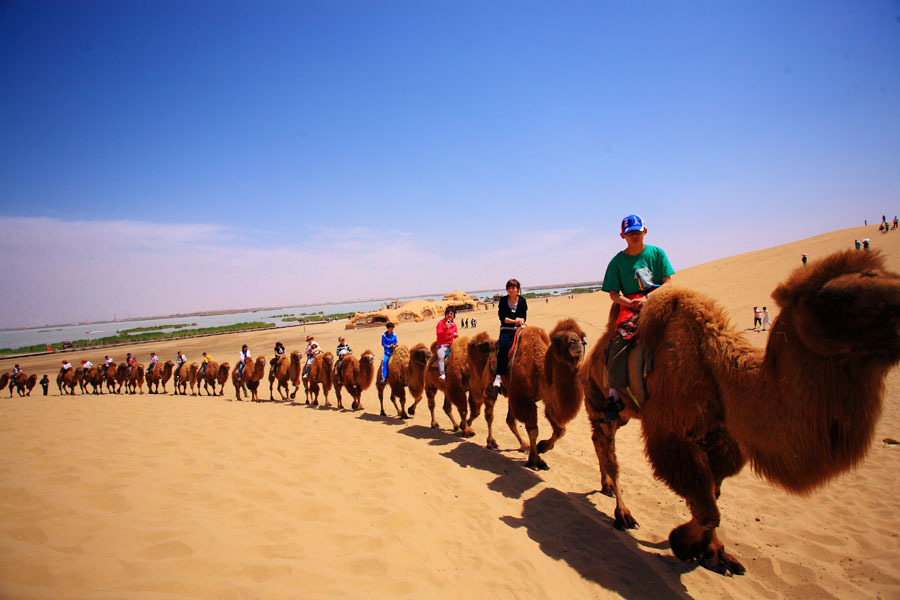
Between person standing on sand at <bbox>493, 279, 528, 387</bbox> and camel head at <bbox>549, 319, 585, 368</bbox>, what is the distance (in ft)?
4.85

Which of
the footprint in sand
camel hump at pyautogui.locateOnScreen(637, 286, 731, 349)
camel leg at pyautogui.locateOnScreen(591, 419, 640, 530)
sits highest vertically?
camel hump at pyautogui.locateOnScreen(637, 286, 731, 349)

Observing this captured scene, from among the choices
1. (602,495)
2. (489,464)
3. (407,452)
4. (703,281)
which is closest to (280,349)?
(407,452)

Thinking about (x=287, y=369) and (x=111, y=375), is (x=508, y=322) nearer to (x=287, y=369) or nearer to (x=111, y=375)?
(x=287, y=369)

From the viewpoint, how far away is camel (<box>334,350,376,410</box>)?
1200 centimetres

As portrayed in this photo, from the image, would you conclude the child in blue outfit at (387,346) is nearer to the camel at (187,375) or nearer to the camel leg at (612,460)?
the camel leg at (612,460)

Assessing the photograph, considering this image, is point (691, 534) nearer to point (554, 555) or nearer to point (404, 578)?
point (554, 555)

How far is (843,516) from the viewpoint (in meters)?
4.30

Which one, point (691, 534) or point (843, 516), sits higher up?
point (691, 534)

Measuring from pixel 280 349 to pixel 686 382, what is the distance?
16.6m

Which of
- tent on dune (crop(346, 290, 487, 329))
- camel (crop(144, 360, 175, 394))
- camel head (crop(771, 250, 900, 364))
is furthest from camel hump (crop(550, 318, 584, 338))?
tent on dune (crop(346, 290, 487, 329))

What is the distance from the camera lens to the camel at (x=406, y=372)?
10.2 metres

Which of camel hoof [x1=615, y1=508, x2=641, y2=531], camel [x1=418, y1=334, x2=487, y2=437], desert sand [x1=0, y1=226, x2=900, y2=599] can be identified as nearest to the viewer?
desert sand [x1=0, y1=226, x2=900, y2=599]

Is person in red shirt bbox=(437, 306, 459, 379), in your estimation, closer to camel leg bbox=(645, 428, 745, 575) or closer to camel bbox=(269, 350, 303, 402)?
camel leg bbox=(645, 428, 745, 575)

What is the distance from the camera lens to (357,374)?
1234cm
